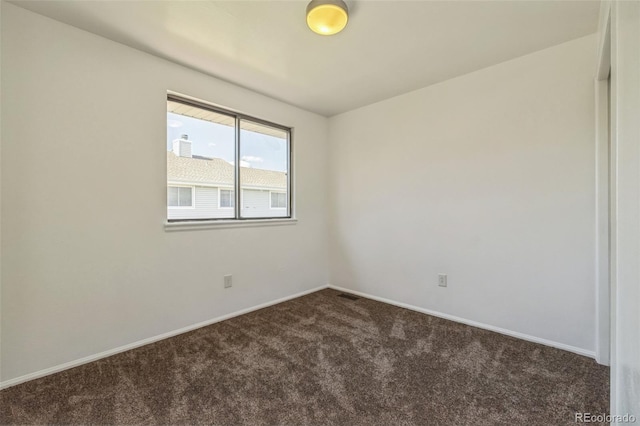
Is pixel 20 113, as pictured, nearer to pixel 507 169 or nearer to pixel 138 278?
pixel 138 278

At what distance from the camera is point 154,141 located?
2.38 meters

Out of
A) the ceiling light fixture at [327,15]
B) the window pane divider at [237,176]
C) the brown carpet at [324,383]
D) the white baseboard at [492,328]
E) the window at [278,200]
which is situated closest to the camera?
the brown carpet at [324,383]

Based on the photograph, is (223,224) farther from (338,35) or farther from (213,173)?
(338,35)

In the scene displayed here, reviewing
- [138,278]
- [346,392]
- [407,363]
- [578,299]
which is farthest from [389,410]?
[138,278]

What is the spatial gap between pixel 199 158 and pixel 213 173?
0.65ft

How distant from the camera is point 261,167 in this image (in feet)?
11.0

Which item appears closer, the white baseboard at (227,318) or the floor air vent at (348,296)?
the white baseboard at (227,318)

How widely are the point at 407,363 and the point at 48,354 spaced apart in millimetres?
2481

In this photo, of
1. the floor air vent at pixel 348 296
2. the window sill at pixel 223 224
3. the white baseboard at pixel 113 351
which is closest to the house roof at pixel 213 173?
the window sill at pixel 223 224

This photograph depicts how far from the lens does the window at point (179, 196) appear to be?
101 inches

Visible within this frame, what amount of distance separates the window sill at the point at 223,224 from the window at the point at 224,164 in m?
0.10

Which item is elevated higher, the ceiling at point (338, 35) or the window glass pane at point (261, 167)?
the ceiling at point (338, 35)
